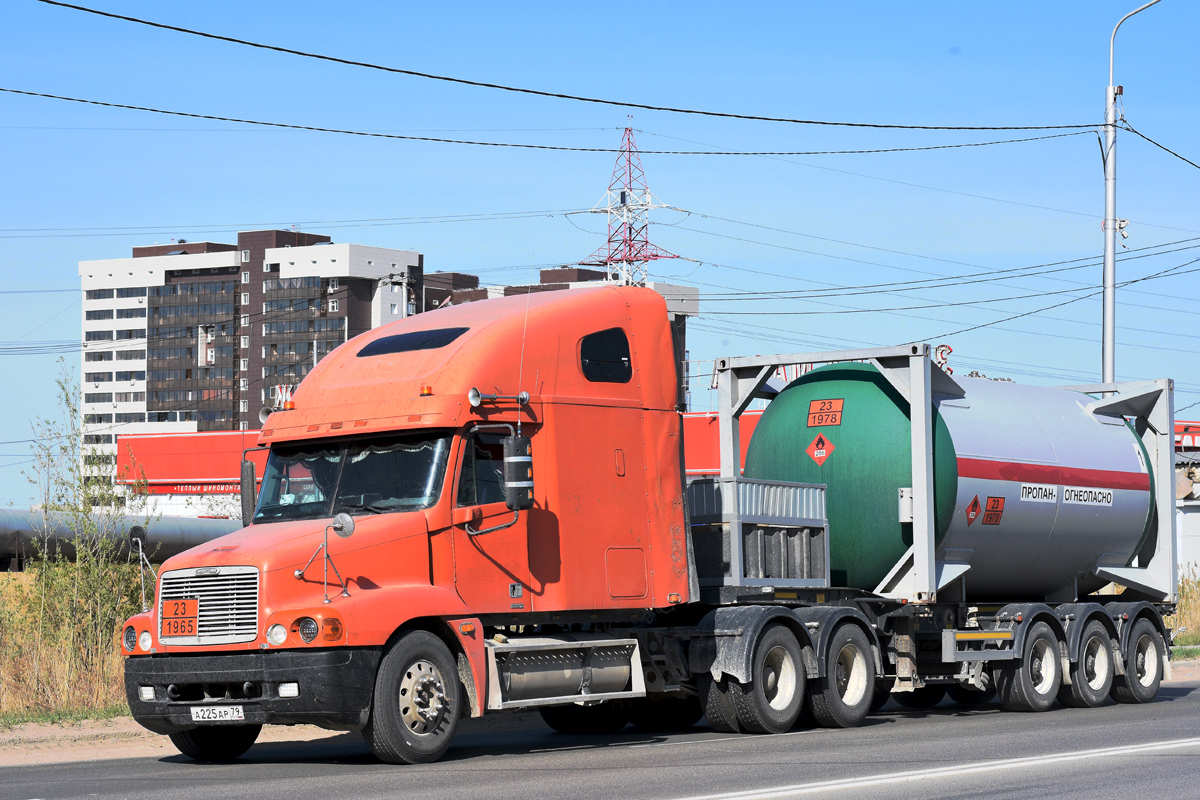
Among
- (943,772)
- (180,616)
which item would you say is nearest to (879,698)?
(943,772)

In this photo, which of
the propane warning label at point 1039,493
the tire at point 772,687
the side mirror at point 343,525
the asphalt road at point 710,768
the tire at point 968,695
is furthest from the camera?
the tire at point 968,695

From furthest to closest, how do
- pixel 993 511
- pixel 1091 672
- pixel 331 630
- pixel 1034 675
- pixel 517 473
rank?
pixel 1091 672
pixel 1034 675
pixel 993 511
pixel 517 473
pixel 331 630

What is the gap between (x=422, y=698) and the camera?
40.5ft

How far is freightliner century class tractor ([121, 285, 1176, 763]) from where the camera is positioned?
12227 millimetres

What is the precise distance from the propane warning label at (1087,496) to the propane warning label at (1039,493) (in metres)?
0.27

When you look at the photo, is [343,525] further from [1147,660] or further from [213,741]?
[1147,660]

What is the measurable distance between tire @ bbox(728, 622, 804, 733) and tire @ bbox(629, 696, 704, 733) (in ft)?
4.60

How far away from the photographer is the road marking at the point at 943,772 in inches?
388

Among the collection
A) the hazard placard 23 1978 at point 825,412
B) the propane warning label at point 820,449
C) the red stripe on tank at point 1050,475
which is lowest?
the red stripe on tank at point 1050,475

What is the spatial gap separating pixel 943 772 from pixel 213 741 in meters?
6.17

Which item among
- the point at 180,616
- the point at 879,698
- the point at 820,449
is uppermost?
the point at 820,449

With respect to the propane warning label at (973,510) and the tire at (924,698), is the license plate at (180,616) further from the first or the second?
the tire at (924,698)

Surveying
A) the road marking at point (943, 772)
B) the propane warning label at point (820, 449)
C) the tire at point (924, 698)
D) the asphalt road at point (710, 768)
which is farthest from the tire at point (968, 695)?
the road marking at point (943, 772)

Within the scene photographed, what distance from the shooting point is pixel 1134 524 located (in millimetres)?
20078
